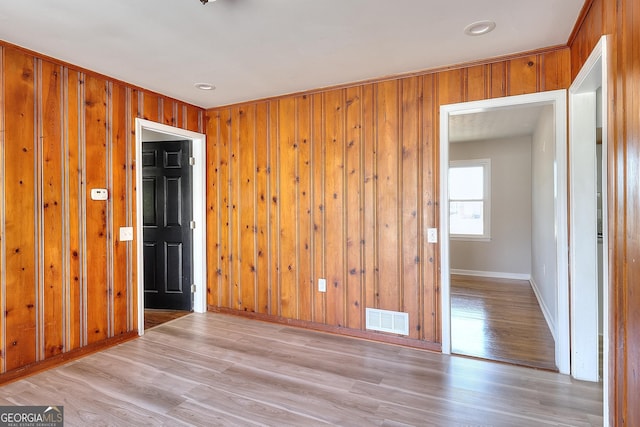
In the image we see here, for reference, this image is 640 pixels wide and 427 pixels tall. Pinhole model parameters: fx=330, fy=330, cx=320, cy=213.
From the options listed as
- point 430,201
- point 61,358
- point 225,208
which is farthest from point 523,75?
point 61,358

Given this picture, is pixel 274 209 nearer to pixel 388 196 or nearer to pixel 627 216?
pixel 388 196

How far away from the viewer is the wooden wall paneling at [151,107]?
3393mm

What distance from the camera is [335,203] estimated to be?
3379 mm

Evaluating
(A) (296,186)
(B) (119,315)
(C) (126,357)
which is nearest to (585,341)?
(A) (296,186)

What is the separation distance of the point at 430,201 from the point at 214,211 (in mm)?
2566

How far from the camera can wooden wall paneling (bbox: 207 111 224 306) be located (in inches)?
160

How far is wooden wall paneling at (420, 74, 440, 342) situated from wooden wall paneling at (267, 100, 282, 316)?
155 cm

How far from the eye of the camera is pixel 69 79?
2.78 metres

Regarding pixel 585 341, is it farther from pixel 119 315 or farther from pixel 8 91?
pixel 8 91

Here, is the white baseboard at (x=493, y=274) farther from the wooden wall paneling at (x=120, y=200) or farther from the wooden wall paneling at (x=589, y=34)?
the wooden wall paneling at (x=120, y=200)

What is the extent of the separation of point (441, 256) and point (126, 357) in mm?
2864

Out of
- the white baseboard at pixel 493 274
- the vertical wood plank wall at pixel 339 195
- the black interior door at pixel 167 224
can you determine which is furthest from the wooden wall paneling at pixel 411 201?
the white baseboard at pixel 493 274

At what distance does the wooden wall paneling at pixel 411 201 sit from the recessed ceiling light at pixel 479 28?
0.72 meters

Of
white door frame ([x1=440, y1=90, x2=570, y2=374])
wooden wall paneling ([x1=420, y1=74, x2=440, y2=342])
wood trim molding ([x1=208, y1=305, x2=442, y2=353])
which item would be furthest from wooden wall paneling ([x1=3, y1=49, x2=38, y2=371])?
white door frame ([x1=440, y1=90, x2=570, y2=374])
